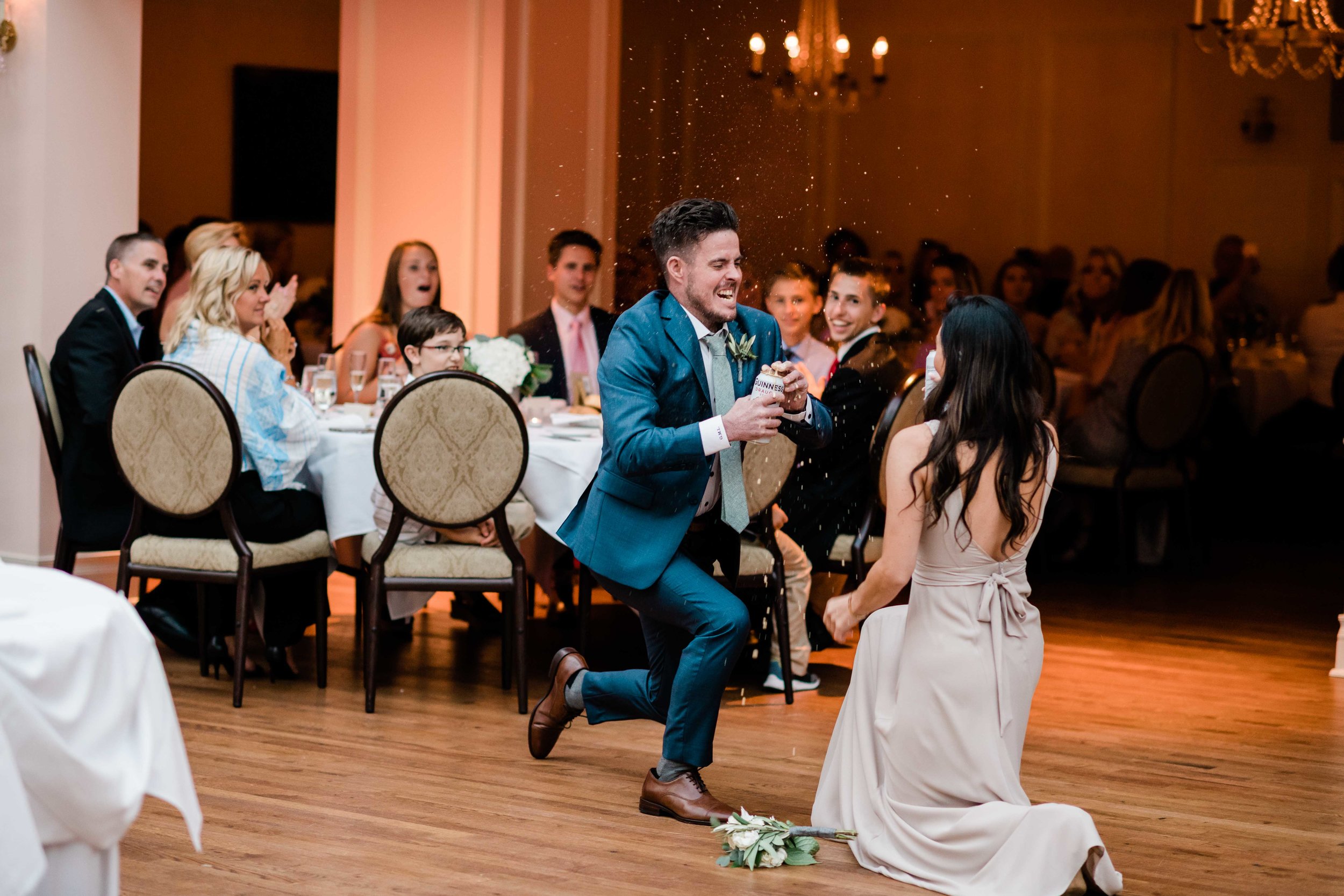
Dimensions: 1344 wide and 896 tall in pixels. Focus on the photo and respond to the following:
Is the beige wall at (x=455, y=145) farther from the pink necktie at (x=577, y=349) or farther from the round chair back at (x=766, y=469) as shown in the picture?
the round chair back at (x=766, y=469)

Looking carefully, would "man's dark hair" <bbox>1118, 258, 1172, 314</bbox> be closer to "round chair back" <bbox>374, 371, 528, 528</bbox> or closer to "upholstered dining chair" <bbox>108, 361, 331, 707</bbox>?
"round chair back" <bbox>374, 371, 528, 528</bbox>

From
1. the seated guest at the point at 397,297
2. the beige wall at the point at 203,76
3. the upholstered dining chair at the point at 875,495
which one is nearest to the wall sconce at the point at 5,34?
the seated guest at the point at 397,297

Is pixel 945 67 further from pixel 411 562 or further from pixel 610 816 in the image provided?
pixel 610 816

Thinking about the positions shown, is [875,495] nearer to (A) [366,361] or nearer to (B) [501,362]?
(B) [501,362]

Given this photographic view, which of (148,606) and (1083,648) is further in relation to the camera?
(1083,648)

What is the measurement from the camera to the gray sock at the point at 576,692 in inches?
152

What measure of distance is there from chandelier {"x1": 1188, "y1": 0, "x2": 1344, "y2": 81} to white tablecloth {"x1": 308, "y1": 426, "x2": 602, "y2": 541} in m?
4.62

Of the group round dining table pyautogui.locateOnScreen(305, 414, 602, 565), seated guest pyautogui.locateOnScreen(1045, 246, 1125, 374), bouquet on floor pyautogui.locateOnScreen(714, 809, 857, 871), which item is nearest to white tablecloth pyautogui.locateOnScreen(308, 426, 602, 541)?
round dining table pyautogui.locateOnScreen(305, 414, 602, 565)

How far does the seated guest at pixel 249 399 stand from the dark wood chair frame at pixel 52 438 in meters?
0.36

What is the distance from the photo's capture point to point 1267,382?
962 cm

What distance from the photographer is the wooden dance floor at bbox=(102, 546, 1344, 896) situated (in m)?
3.19

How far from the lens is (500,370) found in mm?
5230

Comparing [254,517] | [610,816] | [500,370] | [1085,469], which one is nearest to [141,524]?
[254,517]

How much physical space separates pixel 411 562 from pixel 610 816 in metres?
1.33
